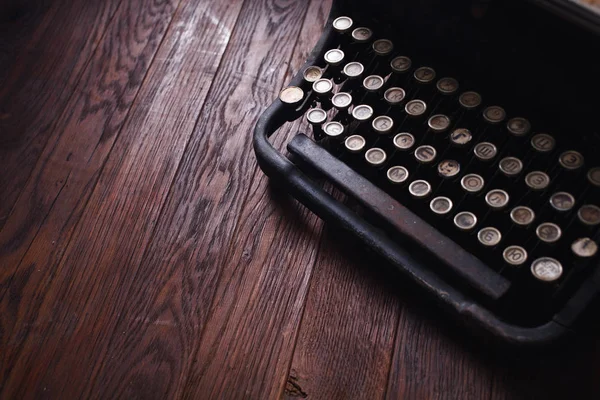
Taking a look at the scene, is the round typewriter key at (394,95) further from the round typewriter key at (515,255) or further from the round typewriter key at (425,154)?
the round typewriter key at (515,255)

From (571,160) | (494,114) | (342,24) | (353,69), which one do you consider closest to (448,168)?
(494,114)

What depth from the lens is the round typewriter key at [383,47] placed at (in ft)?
5.46

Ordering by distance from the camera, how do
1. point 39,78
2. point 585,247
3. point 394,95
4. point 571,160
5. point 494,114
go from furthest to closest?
point 39,78, point 394,95, point 494,114, point 571,160, point 585,247

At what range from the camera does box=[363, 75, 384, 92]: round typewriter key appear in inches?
64.7

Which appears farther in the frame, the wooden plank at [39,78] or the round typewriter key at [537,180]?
the wooden plank at [39,78]

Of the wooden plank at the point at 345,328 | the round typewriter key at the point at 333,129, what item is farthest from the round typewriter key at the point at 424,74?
the wooden plank at the point at 345,328

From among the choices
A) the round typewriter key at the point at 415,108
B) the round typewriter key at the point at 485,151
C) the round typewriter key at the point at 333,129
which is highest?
the round typewriter key at the point at 485,151

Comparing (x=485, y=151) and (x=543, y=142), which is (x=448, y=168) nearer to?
(x=485, y=151)

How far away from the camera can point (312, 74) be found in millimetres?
1709

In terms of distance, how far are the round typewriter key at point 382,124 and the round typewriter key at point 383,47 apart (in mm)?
178

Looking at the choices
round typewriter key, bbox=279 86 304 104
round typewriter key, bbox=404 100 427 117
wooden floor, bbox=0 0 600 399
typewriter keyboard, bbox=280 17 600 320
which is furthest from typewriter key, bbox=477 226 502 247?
round typewriter key, bbox=279 86 304 104

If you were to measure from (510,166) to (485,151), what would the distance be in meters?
0.07

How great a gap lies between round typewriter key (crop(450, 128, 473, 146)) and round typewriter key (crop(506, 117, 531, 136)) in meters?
0.09

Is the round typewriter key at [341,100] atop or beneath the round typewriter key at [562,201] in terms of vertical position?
beneath
